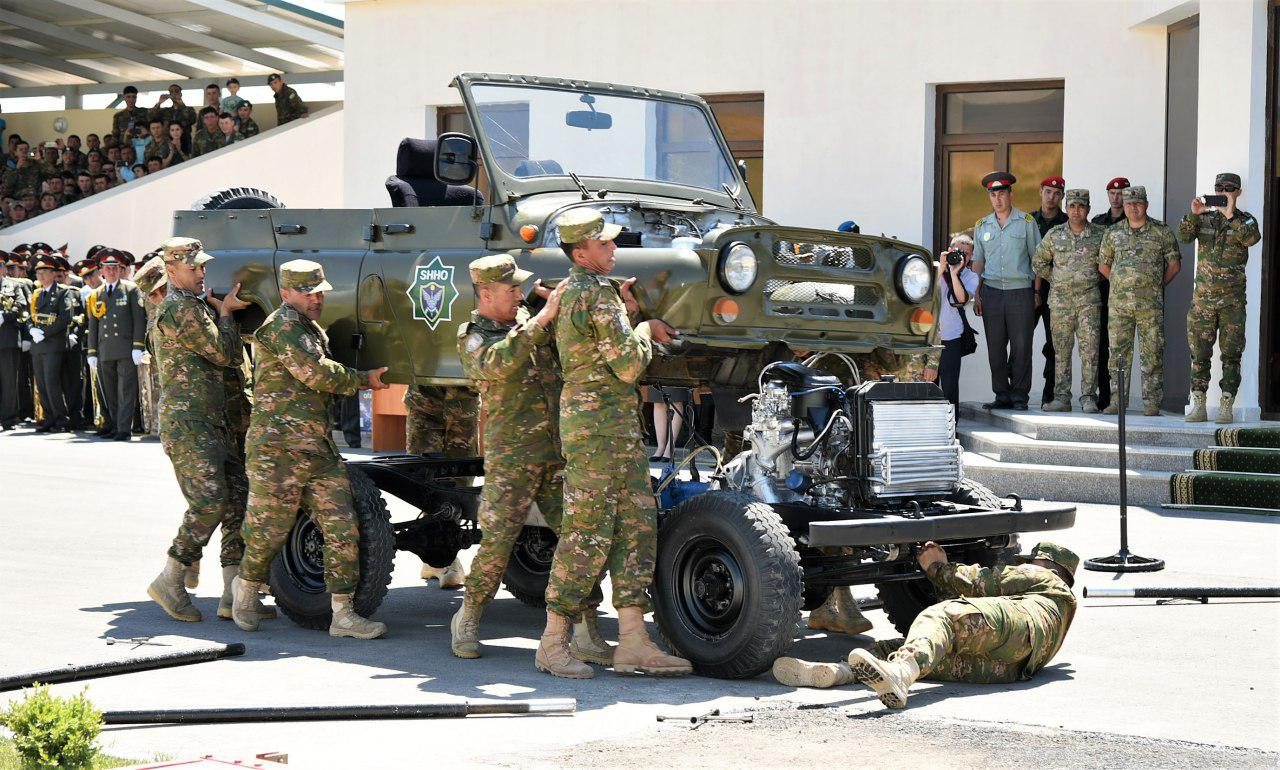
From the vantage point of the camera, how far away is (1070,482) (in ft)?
42.0

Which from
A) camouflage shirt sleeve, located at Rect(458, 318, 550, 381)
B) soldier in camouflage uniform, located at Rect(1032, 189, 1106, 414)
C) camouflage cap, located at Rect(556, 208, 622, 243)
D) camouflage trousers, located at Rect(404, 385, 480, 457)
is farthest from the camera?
soldier in camouflage uniform, located at Rect(1032, 189, 1106, 414)

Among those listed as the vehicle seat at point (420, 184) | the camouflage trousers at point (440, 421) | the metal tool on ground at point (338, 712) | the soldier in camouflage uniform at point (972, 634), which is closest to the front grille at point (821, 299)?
the soldier in camouflage uniform at point (972, 634)

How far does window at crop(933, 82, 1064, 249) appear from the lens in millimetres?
16719

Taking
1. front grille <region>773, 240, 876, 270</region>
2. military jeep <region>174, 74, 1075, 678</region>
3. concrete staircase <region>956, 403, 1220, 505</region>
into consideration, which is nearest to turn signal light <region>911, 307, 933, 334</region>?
military jeep <region>174, 74, 1075, 678</region>

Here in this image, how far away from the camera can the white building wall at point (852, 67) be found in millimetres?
16016

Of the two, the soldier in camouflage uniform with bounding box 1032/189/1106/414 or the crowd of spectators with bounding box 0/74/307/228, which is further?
the crowd of spectators with bounding box 0/74/307/228

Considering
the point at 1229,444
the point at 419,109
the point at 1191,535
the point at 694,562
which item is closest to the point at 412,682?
the point at 694,562

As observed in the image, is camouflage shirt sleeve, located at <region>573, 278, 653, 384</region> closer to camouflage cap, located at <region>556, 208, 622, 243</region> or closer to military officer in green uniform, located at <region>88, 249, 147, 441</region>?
camouflage cap, located at <region>556, 208, 622, 243</region>

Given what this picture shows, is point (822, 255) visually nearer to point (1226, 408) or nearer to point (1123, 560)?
point (1123, 560)

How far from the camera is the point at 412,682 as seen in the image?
700 centimetres

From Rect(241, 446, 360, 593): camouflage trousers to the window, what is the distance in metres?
10.5

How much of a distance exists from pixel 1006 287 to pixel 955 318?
1.84 ft

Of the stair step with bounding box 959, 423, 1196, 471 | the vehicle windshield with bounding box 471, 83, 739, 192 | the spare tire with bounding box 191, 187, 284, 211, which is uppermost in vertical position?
the vehicle windshield with bounding box 471, 83, 739, 192

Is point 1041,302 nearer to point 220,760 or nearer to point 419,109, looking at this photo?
point 419,109
